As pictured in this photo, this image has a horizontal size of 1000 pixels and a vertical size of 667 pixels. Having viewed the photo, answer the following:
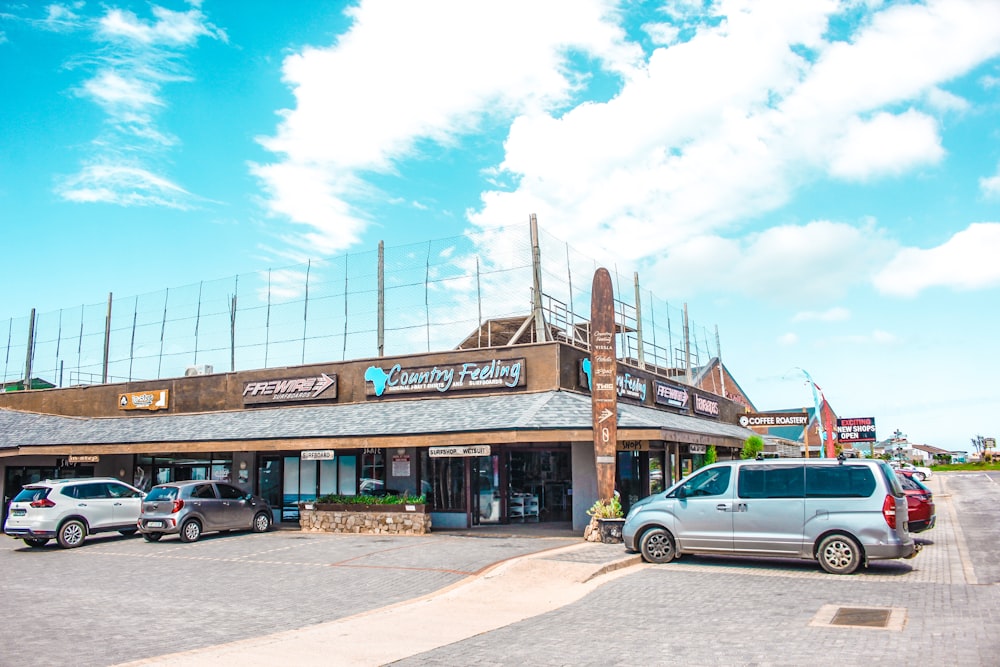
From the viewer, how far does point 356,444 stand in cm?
2088

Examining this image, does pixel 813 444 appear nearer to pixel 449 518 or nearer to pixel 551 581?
pixel 449 518

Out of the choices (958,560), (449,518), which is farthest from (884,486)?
(449,518)

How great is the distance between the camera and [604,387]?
59.7 ft

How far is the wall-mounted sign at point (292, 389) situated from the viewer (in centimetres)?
2553

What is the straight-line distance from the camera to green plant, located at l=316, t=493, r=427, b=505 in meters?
20.8

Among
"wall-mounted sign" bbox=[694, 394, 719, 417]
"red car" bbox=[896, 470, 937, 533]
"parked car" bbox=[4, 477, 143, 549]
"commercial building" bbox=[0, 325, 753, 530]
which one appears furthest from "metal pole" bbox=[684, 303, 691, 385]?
"parked car" bbox=[4, 477, 143, 549]

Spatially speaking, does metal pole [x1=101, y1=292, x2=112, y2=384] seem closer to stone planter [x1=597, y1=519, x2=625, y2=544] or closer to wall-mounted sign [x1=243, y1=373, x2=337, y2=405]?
wall-mounted sign [x1=243, y1=373, x2=337, y2=405]

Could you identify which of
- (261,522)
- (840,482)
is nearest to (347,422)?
(261,522)

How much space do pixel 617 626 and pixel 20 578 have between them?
11.5 meters

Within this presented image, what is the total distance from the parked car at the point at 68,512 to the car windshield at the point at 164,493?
1383mm

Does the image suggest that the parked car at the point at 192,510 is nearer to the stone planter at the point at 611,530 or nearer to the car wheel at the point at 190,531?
the car wheel at the point at 190,531

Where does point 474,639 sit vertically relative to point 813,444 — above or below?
below

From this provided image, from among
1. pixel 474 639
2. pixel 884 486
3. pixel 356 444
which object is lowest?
pixel 474 639

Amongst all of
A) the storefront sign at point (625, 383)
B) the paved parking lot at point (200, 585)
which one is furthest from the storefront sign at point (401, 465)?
A: the storefront sign at point (625, 383)
